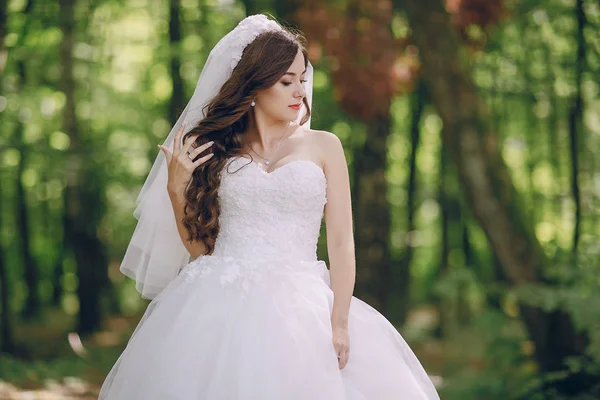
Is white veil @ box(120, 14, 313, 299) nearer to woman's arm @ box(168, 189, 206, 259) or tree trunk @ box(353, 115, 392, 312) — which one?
woman's arm @ box(168, 189, 206, 259)

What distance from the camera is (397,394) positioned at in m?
3.54

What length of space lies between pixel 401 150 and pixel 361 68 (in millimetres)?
9602

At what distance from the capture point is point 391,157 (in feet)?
65.7

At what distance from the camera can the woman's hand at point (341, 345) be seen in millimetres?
3516

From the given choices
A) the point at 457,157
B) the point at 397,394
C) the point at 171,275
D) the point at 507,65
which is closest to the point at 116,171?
the point at 507,65

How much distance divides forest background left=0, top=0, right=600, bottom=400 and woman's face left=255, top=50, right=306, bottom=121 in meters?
1.96

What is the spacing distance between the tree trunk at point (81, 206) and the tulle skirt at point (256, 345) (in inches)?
331

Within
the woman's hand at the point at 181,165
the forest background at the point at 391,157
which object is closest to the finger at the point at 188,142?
the woman's hand at the point at 181,165

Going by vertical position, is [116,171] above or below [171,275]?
below

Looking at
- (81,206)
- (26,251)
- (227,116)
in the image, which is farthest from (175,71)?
(227,116)

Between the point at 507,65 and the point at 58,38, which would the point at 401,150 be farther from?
the point at 58,38

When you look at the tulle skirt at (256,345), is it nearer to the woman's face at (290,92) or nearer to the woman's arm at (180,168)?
the woman's arm at (180,168)

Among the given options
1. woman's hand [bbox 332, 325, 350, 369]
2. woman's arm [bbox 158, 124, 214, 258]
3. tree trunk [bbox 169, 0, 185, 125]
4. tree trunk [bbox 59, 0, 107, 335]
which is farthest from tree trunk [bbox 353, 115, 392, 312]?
woman's hand [bbox 332, 325, 350, 369]

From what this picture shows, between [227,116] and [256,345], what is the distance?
1.21 metres
